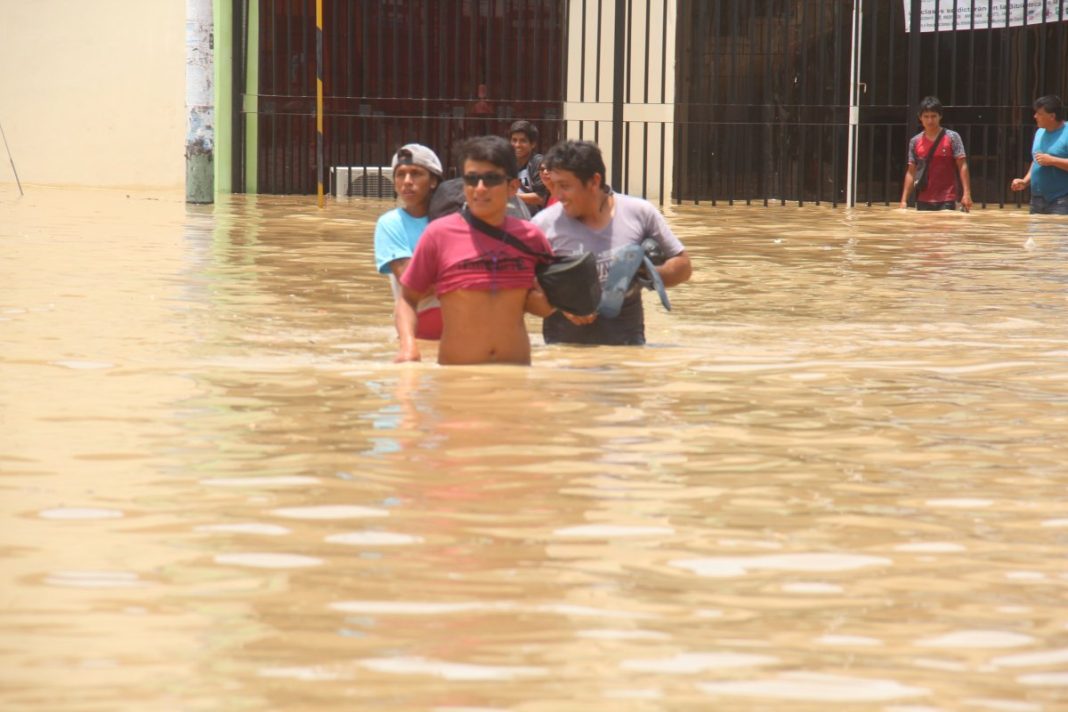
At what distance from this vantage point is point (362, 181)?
23484 millimetres

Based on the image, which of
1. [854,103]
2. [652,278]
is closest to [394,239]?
[652,278]

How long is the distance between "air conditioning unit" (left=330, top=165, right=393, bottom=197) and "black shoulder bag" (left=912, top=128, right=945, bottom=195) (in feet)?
20.8

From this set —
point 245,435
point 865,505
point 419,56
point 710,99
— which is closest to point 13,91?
point 419,56

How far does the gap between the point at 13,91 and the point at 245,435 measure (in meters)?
18.8

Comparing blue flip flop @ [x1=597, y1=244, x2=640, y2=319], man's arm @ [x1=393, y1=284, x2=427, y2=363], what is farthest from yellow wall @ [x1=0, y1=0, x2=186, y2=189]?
man's arm @ [x1=393, y1=284, x2=427, y2=363]

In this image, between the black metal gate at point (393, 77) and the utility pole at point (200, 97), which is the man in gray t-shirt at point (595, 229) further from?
the black metal gate at point (393, 77)

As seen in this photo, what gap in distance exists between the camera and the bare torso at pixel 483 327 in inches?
318

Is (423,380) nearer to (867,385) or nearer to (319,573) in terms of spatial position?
(867,385)

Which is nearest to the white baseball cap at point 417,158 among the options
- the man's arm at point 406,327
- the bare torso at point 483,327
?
the man's arm at point 406,327

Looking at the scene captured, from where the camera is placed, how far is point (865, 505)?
5672 millimetres

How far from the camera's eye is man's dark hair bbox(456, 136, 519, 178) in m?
7.84

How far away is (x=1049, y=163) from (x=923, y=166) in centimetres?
171

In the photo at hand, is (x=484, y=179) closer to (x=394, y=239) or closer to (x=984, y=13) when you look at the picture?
(x=394, y=239)

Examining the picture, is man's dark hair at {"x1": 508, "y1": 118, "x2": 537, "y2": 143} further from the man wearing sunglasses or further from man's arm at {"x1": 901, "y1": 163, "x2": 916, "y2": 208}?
man's arm at {"x1": 901, "y1": 163, "x2": 916, "y2": 208}
